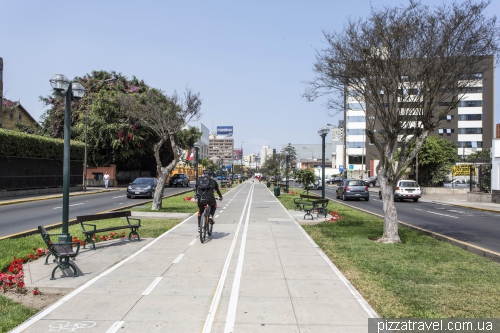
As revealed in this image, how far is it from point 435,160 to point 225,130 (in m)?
123

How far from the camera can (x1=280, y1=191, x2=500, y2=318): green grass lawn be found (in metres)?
5.61

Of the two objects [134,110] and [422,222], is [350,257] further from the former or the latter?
[134,110]

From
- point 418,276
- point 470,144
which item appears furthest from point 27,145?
point 470,144

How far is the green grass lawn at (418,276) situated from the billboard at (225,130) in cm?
14796

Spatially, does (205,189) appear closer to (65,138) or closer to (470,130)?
(65,138)

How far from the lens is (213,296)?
6.11 metres

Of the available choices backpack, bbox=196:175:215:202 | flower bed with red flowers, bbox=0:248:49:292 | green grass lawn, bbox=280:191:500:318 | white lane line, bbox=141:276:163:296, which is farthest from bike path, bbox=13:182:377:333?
backpack, bbox=196:175:215:202

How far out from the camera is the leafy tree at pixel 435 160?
133ft

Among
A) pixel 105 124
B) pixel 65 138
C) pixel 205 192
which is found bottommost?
pixel 205 192

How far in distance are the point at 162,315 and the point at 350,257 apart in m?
4.92

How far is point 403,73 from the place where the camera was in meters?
11.2

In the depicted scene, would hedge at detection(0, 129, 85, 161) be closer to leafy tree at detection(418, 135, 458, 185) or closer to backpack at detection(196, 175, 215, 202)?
backpack at detection(196, 175, 215, 202)

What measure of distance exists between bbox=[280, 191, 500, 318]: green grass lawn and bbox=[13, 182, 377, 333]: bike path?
1.26 feet

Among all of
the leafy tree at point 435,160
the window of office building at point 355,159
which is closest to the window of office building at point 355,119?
the window of office building at point 355,159
